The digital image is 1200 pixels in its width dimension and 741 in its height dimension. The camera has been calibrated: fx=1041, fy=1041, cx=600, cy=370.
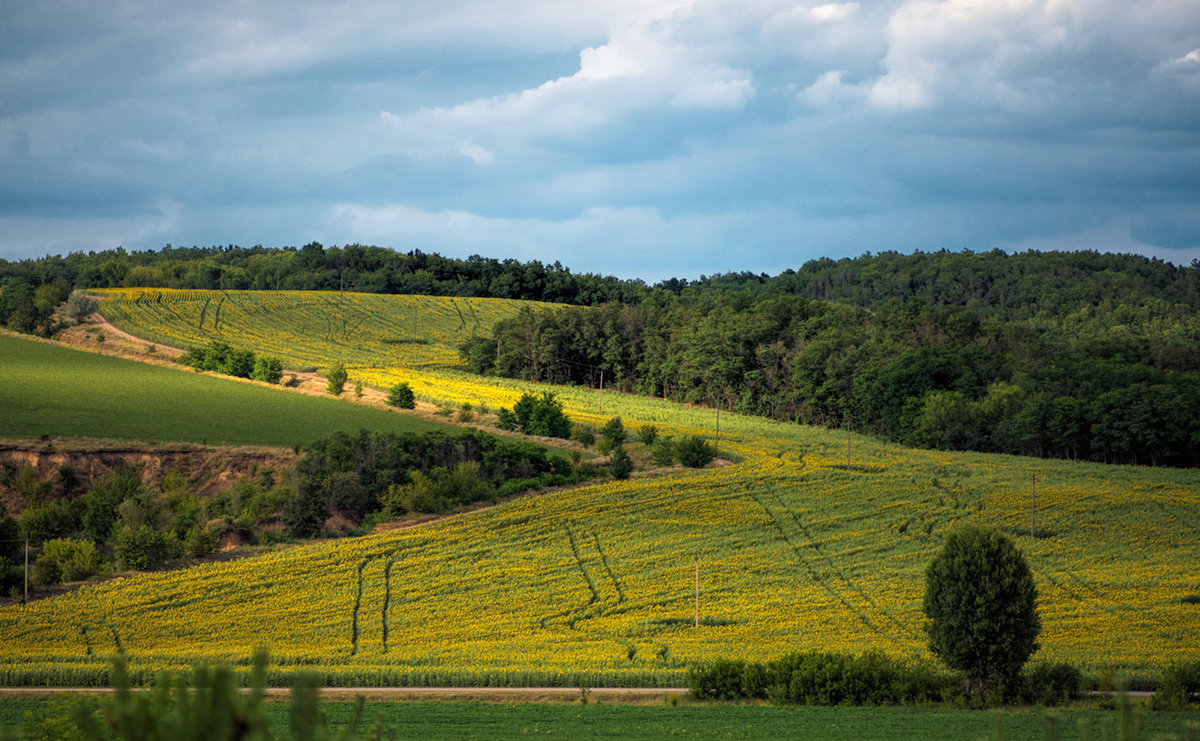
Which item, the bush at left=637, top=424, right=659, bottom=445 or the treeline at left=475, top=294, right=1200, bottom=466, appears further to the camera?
the treeline at left=475, top=294, right=1200, bottom=466

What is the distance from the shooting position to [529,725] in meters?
25.5

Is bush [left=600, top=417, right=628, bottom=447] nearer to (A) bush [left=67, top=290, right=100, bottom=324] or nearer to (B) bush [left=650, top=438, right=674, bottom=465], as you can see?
(B) bush [left=650, top=438, right=674, bottom=465]

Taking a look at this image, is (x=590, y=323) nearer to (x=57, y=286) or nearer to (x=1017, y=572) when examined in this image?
(x=57, y=286)

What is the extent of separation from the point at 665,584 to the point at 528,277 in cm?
11235

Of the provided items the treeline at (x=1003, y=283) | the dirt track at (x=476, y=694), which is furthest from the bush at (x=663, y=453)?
the treeline at (x=1003, y=283)

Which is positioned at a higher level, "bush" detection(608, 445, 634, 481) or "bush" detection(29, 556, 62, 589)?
"bush" detection(608, 445, 634, 481)

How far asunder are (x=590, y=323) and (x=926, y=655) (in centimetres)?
8186

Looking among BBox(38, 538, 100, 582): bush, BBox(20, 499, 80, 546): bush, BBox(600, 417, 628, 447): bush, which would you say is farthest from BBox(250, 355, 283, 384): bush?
BBox(38, 538, 100, 582): bush

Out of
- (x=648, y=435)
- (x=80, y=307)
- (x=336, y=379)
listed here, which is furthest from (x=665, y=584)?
(x=80, y=307)

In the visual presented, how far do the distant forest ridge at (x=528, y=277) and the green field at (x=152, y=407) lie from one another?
5525cm

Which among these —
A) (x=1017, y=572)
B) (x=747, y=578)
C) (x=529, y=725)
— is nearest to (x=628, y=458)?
(x=747, y=578)

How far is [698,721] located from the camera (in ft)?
85.5

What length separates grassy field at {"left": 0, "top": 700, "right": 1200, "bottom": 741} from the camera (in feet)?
79.7

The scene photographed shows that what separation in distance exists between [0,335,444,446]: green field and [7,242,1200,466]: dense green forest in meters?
24.0
